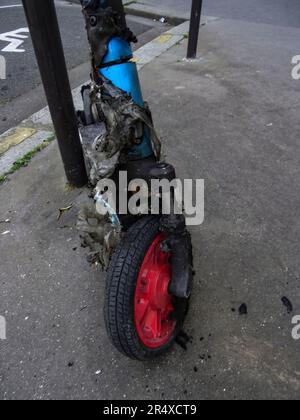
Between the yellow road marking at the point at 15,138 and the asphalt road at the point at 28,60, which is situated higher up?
the asphalt road at the point at 28,60

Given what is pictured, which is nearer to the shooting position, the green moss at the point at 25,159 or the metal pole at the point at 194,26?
the green moss at the point at 25,159

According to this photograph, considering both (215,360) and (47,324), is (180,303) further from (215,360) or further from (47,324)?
(47,324)

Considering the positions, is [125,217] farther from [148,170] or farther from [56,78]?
[56,78]

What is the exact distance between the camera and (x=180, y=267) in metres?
1.72

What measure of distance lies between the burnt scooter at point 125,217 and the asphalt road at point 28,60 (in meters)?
2.75

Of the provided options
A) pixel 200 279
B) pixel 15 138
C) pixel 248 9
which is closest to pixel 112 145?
pixel 200 279

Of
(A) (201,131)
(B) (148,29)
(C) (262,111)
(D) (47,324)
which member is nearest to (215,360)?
(D) (47,324)

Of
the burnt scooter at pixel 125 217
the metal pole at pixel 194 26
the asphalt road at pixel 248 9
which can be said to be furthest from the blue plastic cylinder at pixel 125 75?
the asphalt road at pixel 248 9

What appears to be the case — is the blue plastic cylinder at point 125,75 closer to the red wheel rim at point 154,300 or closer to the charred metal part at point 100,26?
the charred metal part at point 100,26

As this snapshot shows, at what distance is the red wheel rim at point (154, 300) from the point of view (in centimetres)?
169

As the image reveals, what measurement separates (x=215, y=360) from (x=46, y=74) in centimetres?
206

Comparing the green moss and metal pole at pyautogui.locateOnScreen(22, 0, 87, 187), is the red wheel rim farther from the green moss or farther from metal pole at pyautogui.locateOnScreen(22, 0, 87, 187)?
the green moss

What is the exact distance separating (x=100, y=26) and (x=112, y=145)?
0.50m

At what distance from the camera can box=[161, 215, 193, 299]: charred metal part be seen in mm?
1638
